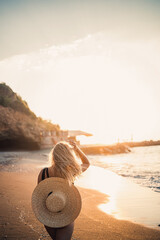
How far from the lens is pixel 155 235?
12.2 feet

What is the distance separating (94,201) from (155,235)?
2.45 m

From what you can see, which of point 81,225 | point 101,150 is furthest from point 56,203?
point 101,150

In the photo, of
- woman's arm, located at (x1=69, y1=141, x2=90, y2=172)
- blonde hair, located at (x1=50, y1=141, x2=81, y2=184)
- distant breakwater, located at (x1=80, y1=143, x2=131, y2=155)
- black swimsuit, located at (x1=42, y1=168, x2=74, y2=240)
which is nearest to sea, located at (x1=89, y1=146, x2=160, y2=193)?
woman's arm, located at (x1=69, y1=141, x2=90, y2=172)

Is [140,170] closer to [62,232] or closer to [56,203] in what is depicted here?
[62,232]

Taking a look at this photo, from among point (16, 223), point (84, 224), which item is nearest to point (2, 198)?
point (16, 223)

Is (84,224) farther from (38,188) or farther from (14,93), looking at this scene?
(14,93)

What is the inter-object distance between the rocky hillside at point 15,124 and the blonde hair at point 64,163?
2161cm

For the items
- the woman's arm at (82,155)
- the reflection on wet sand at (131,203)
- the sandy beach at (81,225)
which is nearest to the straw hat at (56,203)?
the woman's arm at (82,155)

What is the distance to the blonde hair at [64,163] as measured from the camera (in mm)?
2789

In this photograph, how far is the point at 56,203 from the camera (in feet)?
8.71

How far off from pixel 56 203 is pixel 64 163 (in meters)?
0.59

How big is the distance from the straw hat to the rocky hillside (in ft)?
70.8

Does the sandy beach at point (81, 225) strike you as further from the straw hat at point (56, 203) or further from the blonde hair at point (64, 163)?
the blonde hair at point (64, 163)

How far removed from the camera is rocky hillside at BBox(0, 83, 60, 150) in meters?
23.1
